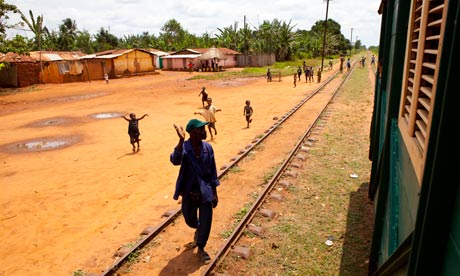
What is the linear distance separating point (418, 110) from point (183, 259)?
3.79m

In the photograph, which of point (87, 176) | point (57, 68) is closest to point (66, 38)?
point (57, 68)

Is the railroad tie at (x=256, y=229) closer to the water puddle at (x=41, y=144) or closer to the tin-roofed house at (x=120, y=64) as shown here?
the water puddle at (x=41, y=144)

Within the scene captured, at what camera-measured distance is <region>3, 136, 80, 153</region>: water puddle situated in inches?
454

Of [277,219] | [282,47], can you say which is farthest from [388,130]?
[282,47]

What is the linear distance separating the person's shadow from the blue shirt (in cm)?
103

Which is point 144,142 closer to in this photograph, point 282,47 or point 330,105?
point 330,105

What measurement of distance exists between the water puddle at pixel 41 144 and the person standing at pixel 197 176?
900 centimetres

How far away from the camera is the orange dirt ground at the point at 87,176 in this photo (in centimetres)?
539

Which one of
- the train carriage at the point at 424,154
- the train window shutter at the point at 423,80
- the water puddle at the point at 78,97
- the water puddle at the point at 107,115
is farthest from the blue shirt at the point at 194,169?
the water puddle at the point at 78,97

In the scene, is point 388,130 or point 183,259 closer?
point 388,130

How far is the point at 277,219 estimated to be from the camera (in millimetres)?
5750

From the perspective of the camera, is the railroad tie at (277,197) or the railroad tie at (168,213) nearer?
the railroad tie at (168,213)

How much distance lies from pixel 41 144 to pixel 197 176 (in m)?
10.2

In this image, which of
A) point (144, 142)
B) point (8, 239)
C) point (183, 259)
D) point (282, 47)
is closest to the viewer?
point (183, 259)
